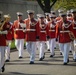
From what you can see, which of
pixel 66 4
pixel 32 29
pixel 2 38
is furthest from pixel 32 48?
pixel 66 4

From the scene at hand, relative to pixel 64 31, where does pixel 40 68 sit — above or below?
below

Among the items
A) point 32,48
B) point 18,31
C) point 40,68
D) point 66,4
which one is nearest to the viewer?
point 40,68

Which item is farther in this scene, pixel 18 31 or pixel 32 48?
pixel 18 31

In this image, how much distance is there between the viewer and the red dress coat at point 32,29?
15.7 metres

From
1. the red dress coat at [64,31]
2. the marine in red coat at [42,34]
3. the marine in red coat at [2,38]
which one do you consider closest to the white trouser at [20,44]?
the marine in red coat at [42,34]

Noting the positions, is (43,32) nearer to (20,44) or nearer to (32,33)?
(20,44)

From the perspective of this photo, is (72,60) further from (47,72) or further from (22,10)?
(22,10)

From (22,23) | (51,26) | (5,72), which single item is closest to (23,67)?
(5,72)

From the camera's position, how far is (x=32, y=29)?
51.8 feet

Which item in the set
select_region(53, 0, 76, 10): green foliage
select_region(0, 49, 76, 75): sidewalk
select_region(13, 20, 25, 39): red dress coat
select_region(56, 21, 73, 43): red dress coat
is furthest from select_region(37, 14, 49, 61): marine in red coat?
select_region(53, 0, 76, 10): green foliage

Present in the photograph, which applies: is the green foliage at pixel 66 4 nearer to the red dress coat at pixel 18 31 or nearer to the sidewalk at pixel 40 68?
the red dress coat at pixel 18 31

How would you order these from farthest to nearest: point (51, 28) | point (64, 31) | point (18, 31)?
point (51, 28)
point (18, 31)
point (64, 31)

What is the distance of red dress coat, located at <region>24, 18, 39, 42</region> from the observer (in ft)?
51.5

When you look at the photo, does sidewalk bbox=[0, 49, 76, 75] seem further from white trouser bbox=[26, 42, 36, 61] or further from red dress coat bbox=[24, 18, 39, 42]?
red dress coat bbox=[24, 18, 39, 42]
